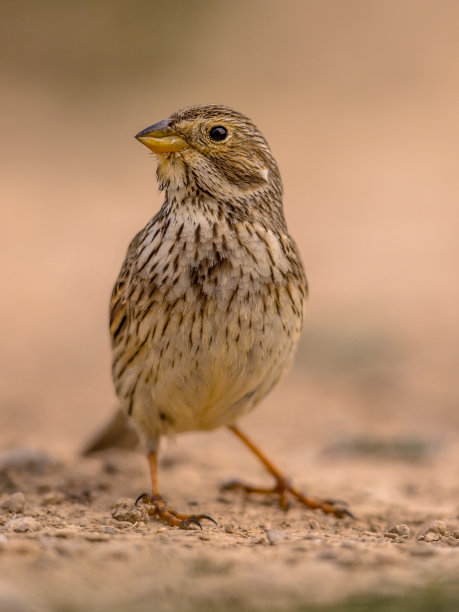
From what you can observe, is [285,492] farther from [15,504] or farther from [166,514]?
[15,504]

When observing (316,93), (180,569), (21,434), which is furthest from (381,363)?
(316,93)

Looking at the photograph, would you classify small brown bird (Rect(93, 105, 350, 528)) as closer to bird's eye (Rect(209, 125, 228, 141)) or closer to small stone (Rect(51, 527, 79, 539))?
bird's eye (Rect(209, 125, 228, 141))

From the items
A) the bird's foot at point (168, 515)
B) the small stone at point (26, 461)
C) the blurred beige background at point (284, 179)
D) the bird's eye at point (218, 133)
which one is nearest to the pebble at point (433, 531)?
the bird's foot at point (168, 515)

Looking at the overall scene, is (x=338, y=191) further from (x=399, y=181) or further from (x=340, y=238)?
(x=340, y=238)

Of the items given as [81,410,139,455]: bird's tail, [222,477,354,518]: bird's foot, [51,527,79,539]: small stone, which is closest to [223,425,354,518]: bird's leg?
[222,477,354,518]: bird's foot

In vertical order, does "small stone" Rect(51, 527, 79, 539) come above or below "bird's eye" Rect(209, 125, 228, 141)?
below

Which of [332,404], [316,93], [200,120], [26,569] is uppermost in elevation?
[316,93]

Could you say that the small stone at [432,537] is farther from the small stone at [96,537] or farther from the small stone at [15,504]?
the small stone at [15,504]
